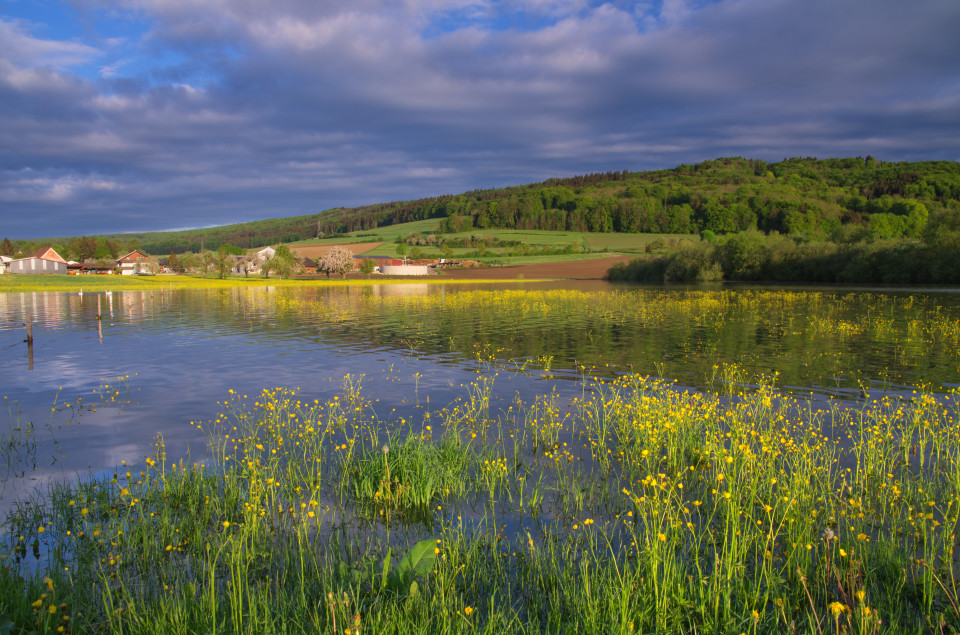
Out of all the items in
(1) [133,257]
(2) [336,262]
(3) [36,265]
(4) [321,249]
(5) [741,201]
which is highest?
(5) [741,201]

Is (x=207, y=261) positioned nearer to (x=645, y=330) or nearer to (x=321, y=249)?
(x=321, y=249)

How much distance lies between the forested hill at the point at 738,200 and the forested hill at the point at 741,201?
10.0 inches

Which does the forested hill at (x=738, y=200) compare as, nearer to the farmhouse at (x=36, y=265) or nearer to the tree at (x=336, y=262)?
the tree at (x=336, y=262)

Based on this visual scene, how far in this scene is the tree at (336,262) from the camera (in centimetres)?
11181

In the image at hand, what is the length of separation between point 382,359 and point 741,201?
135340mm

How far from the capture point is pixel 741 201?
13362cm

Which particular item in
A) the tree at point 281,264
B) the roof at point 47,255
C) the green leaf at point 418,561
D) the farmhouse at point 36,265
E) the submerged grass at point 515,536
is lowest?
the submerged grass at point 515,536

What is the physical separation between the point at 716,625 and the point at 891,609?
1.38 metres

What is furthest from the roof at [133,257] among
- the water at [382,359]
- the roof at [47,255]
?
the water at [382,359]

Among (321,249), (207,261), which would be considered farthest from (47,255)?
(321,249)

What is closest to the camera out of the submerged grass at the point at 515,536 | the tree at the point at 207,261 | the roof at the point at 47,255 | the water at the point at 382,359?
the submerged grass at the point at 515,536

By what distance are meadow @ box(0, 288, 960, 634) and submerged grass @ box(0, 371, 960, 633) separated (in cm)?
4

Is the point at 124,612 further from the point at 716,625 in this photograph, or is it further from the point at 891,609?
the point at 891,609

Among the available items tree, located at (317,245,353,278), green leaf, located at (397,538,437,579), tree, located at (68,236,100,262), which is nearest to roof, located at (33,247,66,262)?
tree, located at (68,236,100,262)
